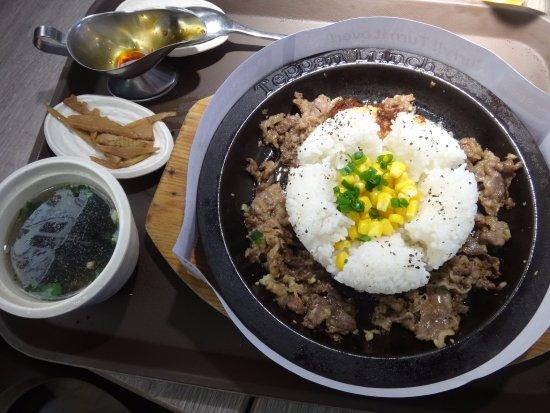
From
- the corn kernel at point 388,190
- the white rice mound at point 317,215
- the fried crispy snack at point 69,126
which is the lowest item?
the fried crispy snack at point 69,126

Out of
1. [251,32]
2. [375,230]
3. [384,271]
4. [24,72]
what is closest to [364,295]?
[384,271]

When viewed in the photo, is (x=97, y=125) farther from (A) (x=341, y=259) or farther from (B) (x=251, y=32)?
(A) (x=341, y=259)

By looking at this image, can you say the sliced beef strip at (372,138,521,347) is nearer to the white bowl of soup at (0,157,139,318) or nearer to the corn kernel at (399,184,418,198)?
the corn kernel at (399,184,418,198)

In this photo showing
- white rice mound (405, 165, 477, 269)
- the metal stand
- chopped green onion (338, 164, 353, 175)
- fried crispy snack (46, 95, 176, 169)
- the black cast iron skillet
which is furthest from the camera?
the metal stand

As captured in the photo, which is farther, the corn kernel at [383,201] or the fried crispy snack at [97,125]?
the fried crispy snack at [97,125]

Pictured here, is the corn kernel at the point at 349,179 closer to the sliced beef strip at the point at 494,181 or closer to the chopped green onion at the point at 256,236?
the chopped green onion at the point at 256,236

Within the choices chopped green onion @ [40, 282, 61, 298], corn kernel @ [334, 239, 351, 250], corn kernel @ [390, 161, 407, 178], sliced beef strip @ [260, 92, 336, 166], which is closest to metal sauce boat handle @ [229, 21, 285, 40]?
sliced beef strip @ [260, 92, 336, 166]

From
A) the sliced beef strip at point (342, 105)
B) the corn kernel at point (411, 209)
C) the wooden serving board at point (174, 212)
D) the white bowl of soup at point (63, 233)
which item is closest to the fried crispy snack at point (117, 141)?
the wooden serving board at point (174, 212)
